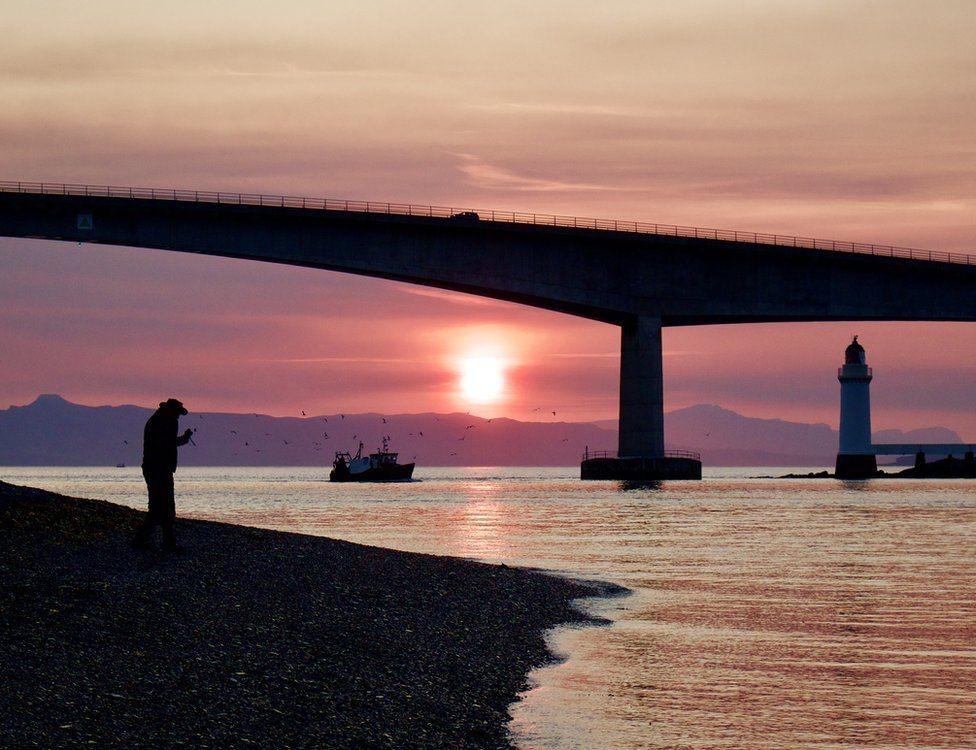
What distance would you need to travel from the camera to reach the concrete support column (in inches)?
4312

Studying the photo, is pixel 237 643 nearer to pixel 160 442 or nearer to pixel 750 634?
pixel 160 442

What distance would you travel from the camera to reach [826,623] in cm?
2672

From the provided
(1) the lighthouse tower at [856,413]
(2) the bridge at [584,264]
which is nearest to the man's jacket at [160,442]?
(2) the bridge at [584,264]

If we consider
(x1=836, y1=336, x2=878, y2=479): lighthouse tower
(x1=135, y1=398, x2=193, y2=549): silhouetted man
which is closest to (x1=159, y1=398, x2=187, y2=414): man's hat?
(x1=135, y1=398, x2=193, y2=549): silhouetted man

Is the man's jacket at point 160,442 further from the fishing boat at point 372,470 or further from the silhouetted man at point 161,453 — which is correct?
the fishing boat at point 372,470

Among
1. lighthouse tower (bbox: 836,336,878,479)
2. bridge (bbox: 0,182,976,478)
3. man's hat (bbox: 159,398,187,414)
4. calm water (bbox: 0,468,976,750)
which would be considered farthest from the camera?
lighthouse tower (bbox: 836,336,878,479)

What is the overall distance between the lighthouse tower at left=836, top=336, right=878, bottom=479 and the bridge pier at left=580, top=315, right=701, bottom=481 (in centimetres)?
2787

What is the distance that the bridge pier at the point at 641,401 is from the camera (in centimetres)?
10962

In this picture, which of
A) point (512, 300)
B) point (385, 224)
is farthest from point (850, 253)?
point (385, 224)

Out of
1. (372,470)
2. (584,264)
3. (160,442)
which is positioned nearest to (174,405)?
(160,442)

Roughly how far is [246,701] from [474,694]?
374cm

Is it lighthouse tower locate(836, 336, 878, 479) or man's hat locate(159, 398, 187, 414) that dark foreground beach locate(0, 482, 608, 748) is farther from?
lighthouse tower locate(836, 336, 878, 479)

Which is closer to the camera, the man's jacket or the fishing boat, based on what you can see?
the man's jacket

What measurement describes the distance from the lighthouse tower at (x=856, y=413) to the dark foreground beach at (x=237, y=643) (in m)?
113
